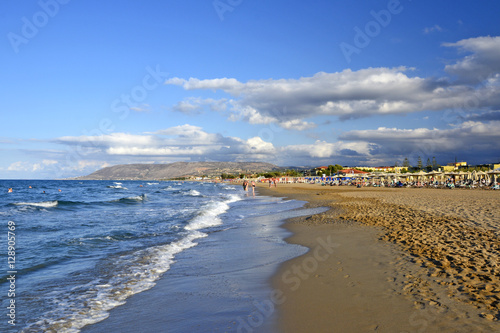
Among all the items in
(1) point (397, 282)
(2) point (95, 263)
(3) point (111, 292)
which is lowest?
(2) point (95, 263)

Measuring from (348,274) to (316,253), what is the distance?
2.30 meters

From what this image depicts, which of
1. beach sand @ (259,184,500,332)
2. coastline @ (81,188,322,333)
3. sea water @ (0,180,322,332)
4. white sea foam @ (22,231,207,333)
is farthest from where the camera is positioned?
sea water @ (0,180,322,332)

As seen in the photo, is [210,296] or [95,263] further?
[95,263]

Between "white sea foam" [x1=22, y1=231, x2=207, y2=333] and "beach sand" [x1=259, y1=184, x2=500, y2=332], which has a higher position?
"beach sand" [x1=259, y1=184, x2=500, y2=332]

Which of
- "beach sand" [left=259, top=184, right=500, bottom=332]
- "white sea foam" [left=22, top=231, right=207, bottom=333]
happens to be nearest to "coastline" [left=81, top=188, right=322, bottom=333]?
"white sea foam" [left=22, top=231, right=207, bottom=333]

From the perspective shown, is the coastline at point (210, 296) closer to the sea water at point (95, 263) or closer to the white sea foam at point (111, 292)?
the sea water at point (95, 263)

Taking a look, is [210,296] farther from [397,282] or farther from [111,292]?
[397,282]

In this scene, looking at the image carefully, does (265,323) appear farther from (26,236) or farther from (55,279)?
(26,236)

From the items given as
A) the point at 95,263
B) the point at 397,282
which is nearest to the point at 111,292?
the point at 95,263

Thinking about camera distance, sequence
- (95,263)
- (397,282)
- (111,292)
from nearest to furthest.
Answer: (397,282) → (111,292) → (95,263)

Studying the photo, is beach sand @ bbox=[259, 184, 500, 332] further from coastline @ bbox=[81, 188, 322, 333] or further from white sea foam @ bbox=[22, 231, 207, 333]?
white sea foam @ bbox=[22, 231, 207, 333]

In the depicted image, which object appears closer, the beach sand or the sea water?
the beach sand

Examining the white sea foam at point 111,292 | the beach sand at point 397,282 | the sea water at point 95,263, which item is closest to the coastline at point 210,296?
the sea water at point 95,263

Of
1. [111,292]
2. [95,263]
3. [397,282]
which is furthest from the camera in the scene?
[95,263]
